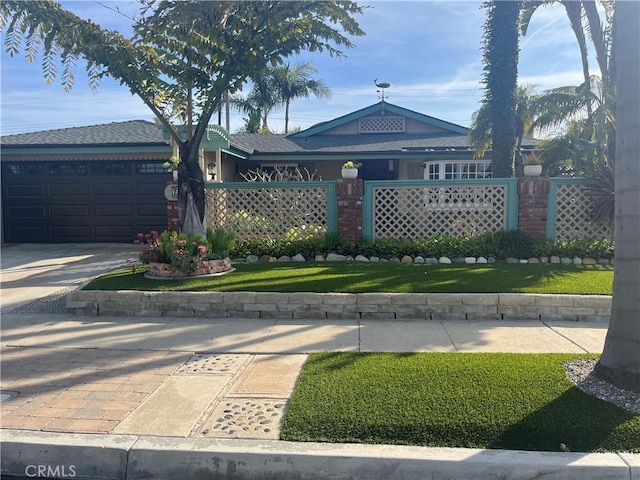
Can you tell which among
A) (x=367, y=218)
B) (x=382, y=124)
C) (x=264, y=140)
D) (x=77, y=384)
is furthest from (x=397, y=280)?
(x=264, y=140)

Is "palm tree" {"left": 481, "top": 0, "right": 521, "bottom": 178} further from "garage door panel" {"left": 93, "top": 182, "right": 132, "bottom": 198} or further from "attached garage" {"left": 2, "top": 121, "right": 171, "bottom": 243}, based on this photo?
"garage door panel" {"left": 93, "top": 182, "right": 132, "bottom": 198}

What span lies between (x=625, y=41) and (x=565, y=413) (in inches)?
118

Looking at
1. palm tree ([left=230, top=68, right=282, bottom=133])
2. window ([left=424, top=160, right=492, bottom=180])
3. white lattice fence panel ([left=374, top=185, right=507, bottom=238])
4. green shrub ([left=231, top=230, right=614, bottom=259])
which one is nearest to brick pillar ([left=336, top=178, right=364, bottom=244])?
green shrub ([left=231, top=230, right=614, bottom=259])

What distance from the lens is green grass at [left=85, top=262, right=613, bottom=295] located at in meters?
6.64

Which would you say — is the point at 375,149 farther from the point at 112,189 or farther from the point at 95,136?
the point at 95,136

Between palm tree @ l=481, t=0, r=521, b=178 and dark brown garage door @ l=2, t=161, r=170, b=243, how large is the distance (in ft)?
30.5

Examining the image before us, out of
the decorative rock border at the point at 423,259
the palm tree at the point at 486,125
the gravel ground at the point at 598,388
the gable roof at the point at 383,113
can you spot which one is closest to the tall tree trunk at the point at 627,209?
the gravel ground at the point at 598,388

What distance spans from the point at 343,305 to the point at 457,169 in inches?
432

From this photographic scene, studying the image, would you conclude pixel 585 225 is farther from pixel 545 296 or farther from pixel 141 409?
pixel 141 409

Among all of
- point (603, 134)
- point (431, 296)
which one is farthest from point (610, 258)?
point (431, 296)

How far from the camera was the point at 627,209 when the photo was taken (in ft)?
12.2

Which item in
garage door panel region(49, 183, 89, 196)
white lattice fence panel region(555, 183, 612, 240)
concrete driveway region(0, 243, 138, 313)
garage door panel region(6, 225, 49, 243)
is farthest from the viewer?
garage door panel region(6, 225, 49, 243)

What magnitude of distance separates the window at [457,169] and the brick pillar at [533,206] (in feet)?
20.3

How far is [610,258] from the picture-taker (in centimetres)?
884
